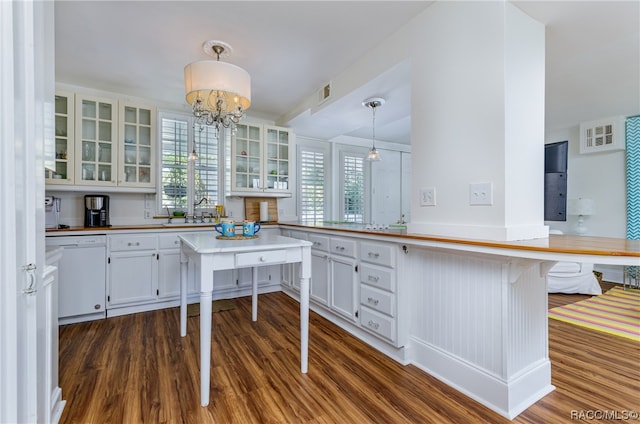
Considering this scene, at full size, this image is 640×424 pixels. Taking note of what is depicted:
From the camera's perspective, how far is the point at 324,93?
3279 millimetres

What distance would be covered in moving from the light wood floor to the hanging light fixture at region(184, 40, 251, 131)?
1.86 metres

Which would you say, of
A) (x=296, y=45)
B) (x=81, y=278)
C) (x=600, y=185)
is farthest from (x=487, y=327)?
(x=600, y=185)

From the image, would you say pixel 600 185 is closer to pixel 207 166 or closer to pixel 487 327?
pixel 487 327

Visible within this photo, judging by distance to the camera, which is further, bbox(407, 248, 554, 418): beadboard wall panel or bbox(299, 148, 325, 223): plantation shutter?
bbox(299, 148, 325, 223): plantation shutter

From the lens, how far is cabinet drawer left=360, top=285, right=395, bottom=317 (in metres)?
2.11

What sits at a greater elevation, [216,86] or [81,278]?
[216,86]

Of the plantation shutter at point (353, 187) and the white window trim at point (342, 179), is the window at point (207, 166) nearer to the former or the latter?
the white window trim at point (342, 179)

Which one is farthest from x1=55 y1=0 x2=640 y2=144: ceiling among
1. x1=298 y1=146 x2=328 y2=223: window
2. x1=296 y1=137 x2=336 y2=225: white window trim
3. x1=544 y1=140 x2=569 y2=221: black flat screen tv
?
x1=298 y1=146 x2=328 y2=223: window

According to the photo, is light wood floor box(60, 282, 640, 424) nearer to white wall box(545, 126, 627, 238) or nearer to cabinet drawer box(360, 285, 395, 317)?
cabinet drawer box(360, 285, 395, 317)

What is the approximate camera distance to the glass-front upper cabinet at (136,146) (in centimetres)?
316

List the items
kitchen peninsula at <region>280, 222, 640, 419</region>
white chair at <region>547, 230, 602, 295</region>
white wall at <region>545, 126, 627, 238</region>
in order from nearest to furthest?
kitchen peninsula at <region>280, 222, 640, 419</region> → white chair at <region>547, 230, 602, 295</region> → white wall at <region>545, 126, 627, 238</region>

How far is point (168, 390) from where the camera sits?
174 cm

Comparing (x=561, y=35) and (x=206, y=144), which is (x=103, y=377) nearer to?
(x=206, y=144)

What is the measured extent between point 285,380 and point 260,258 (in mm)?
797
